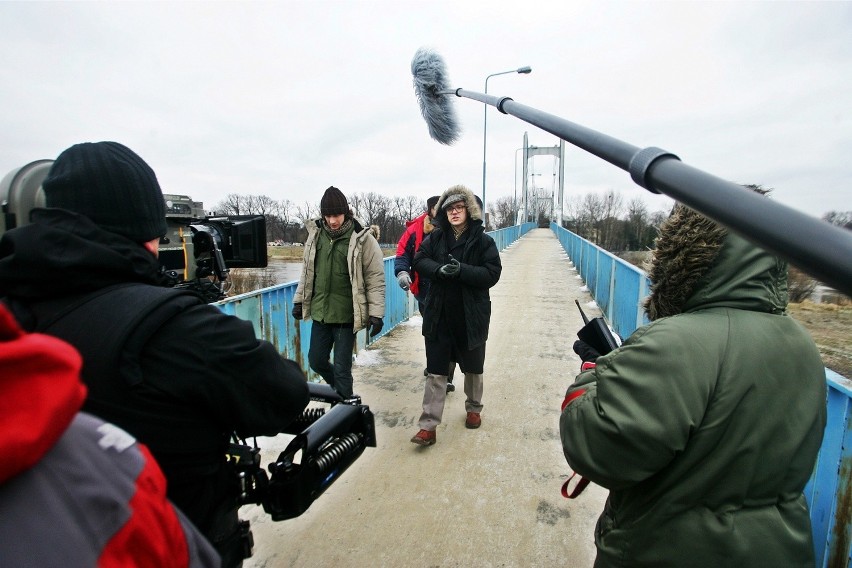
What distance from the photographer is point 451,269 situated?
149 inches

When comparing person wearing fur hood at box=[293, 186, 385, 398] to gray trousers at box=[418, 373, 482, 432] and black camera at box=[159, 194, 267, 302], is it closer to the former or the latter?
gray trousers at box=[418, 373, 482, 432]

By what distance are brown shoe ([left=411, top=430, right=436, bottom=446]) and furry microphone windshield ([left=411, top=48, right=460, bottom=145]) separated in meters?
2.22

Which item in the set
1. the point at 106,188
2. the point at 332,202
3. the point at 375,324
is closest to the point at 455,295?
the point at 375,324

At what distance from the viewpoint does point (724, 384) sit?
1.26m

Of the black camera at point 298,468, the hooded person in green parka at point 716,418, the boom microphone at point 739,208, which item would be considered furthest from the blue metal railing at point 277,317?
the boom microphone at point 739,208

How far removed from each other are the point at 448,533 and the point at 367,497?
0.62 m

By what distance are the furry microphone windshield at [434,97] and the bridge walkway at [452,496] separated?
2373 millimetres

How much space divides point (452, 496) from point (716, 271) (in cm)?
238

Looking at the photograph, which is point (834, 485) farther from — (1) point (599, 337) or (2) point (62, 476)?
(2) point (62, 476)

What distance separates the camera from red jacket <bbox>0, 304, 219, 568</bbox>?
0.57 meters

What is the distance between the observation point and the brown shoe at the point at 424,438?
12.4ft

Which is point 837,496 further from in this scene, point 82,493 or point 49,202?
point 49,202

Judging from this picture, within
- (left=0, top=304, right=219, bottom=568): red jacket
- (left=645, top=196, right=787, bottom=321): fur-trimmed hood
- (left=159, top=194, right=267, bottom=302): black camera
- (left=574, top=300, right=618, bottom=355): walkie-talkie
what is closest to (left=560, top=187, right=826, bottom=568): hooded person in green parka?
(left=645, top=196, right=787, bottom=321): fur-trimmed hood

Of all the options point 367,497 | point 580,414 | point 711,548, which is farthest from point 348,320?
point 711,548
